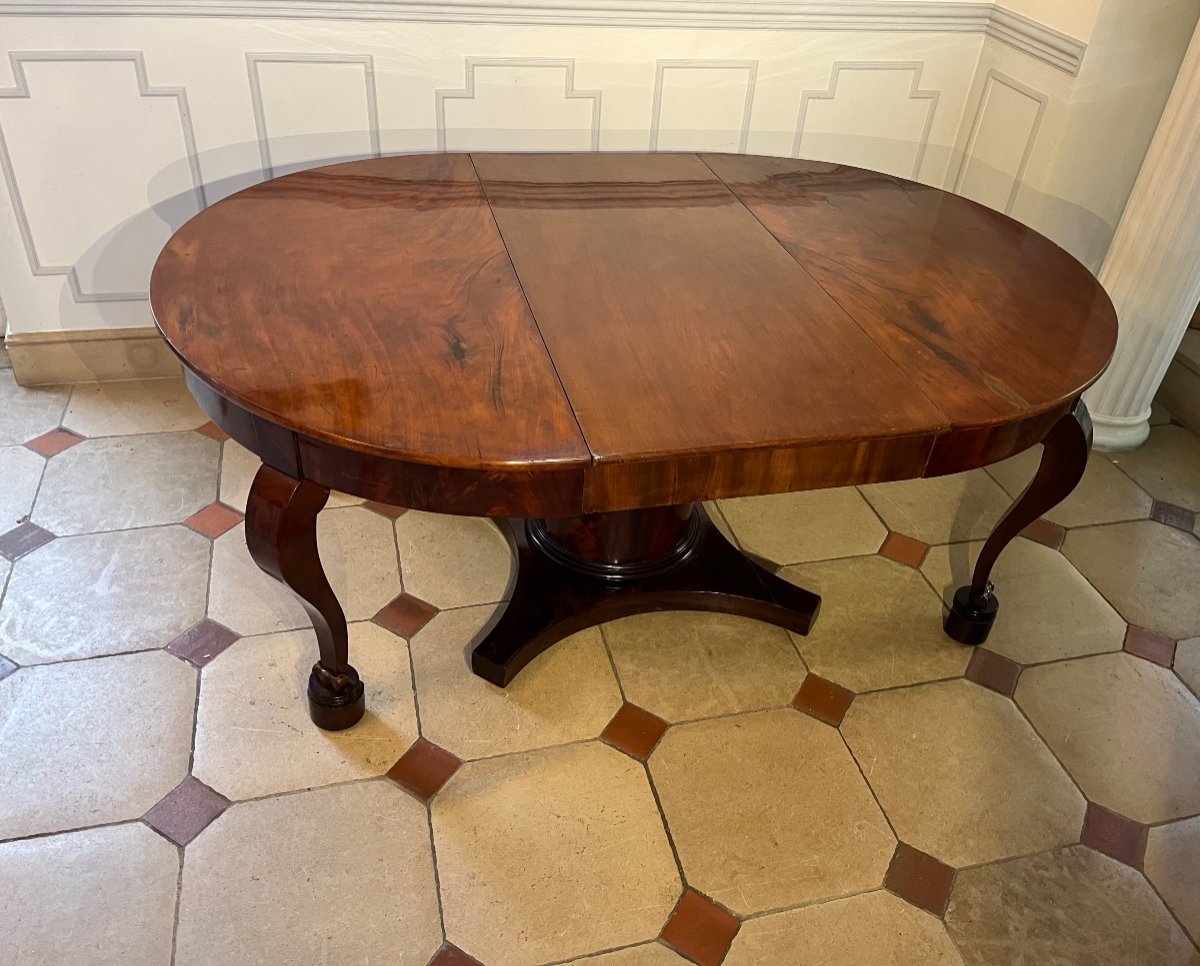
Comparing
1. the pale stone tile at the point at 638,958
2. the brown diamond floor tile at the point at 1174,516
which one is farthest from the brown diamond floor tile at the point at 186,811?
the brown diamond floor tile at the point at 1174,516

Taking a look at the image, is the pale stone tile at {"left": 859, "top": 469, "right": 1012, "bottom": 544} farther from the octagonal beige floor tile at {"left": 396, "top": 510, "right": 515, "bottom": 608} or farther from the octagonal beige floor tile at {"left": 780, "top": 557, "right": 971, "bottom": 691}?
the octagonal beige floor tile at {"left": 396, "top": 510, "right": 515, "bottom": 608}

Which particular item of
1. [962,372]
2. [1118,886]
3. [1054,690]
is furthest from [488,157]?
[1118,886]

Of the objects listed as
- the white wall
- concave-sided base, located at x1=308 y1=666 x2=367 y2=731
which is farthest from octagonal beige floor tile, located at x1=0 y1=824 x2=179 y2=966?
the white wall

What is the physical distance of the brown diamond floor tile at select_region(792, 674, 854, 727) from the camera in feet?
5.11

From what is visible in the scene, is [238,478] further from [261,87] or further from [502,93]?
[502,93]

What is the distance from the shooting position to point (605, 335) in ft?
3.88

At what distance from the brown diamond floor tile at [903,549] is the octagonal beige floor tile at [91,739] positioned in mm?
1336

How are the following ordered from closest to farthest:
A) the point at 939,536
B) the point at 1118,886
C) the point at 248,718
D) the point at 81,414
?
the point at 1118,886 → the point at 248,718 → the point at 939,536 → the point at 81,414

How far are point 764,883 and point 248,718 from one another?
83 centimetres

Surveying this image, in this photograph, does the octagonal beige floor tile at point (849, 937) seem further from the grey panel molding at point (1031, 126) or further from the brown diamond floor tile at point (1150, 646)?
the grey panel molding at point (1031, 126)

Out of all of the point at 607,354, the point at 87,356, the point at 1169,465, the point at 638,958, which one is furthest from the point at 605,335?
the point at 1169,465

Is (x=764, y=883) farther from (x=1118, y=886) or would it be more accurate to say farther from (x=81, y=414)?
(x=81, y=414)

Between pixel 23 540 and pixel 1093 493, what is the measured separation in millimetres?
2263

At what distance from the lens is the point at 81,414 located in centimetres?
209
